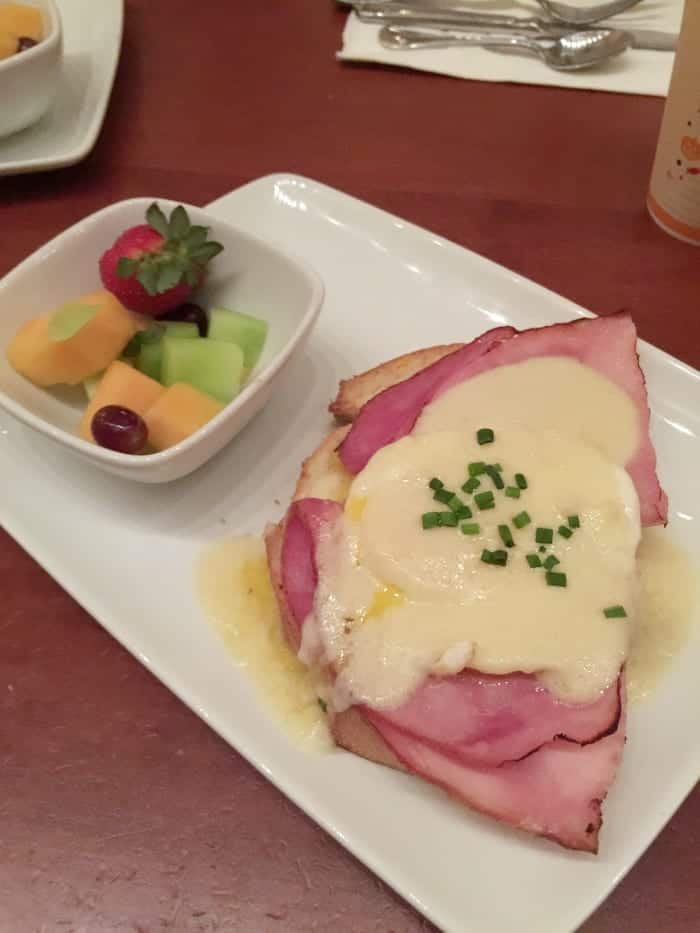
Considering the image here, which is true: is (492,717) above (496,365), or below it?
below

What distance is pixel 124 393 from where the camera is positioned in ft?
5.04

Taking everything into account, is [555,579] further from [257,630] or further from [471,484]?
[257,630]

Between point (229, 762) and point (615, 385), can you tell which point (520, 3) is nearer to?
point (615, 385)

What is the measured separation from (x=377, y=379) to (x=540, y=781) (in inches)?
31.9

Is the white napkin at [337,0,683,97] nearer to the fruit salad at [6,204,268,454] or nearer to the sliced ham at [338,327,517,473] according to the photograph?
the fruit salad at [6,204,268,454]

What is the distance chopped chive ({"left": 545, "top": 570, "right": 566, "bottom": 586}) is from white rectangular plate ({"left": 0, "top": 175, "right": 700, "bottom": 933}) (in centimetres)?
25

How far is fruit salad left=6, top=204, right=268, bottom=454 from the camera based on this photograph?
5.00 ft

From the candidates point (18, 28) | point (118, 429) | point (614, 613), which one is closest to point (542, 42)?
point (18, 28)

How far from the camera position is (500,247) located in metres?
2.10

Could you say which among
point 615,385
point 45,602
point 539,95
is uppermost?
point 539,95

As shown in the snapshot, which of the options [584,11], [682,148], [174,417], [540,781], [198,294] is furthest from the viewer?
[584,11]

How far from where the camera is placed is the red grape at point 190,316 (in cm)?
170

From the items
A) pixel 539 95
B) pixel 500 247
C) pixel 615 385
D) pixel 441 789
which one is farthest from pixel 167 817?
pixel 539 95

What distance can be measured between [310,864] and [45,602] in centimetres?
63
